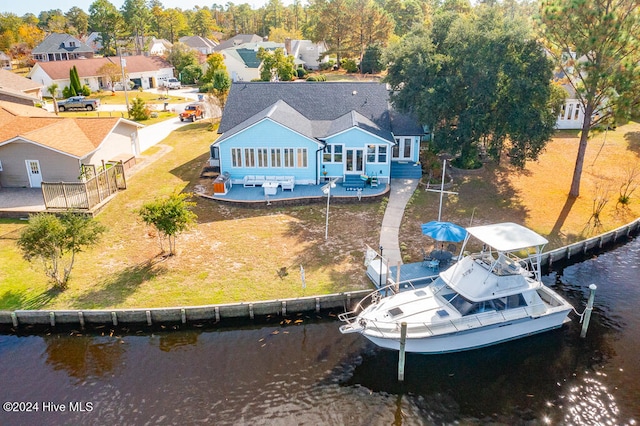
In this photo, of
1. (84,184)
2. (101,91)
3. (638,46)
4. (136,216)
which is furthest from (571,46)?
(101,91)

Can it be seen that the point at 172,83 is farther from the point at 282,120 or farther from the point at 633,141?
the point at 633,141

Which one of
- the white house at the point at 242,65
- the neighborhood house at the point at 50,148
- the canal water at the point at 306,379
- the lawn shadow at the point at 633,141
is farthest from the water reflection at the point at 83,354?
the white house at the point at 242,65

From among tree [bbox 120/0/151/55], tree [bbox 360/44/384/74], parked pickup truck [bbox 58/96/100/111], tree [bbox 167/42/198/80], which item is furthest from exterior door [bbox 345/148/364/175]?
tree [bbox 120/0/151/55]

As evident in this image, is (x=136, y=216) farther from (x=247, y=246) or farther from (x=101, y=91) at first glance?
(x=101, y=91)

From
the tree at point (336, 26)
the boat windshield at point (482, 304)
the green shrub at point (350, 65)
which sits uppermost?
the tree at point (336, 26)

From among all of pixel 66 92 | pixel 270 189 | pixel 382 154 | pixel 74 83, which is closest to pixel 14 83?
pixel 66 92

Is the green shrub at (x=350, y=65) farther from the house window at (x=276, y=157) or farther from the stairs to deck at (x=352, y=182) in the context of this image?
the house window at (x=276, y=157)
